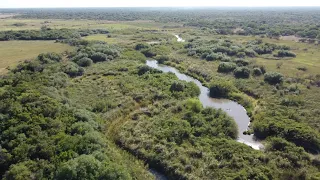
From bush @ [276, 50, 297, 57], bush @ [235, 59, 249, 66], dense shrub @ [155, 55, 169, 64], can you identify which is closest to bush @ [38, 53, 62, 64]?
dense shrub @ [155, 55, 169, 64]

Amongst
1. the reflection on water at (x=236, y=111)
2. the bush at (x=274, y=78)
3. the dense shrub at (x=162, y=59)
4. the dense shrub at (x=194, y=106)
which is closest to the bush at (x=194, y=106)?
the dense shrub at (x=194, y=106)

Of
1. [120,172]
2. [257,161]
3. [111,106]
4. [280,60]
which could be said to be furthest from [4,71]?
[280,60]

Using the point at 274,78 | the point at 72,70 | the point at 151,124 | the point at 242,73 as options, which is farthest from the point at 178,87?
the point at 72,70

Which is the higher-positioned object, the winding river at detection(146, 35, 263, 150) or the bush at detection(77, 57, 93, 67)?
the bush at detection(77, 57, 93, 67)

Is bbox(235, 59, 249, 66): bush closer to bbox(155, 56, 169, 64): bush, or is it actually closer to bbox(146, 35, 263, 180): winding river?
bbox(146, 35, 263, 180): winding river

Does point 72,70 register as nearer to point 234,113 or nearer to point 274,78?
point 234,113

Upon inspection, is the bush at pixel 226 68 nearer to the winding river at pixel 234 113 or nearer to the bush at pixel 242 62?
the bush at pixel 242 62
